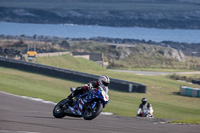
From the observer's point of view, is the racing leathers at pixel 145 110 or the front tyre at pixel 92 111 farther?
the racing leathers at pixel 145 110

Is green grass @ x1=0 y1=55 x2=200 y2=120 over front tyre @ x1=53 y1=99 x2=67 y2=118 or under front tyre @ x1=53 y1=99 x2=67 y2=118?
under

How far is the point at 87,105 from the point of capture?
10875mm

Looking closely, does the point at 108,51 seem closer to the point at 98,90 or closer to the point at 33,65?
the point at 33,65

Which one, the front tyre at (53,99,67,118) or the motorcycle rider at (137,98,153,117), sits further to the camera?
the motorcycle rider at (137,98,153,117)

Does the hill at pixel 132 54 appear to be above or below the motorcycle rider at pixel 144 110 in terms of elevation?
below

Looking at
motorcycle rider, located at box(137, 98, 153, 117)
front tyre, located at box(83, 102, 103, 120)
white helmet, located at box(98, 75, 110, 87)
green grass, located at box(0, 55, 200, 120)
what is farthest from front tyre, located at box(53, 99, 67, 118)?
green grass, located at box(0, 55, 200, 120)

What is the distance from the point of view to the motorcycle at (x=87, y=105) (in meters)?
10.6

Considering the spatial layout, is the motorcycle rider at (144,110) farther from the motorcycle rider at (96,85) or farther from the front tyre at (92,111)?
the front tyre at (92,111)

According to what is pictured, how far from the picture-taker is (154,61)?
8375 cm

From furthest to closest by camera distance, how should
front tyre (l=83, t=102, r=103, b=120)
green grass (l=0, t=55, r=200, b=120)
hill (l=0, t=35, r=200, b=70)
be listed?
hill (l=0, t=35, r=200, b=70) < green grass (l=0, t=55, r=200, b=120) < front tyre (l=83, t=102, r=103, b=120)

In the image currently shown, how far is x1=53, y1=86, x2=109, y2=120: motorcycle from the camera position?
10.6 m

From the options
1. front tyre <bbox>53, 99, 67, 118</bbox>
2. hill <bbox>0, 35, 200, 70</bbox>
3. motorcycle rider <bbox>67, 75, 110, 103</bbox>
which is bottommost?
hill <bbox>0, 35, 200, 70</bbox>

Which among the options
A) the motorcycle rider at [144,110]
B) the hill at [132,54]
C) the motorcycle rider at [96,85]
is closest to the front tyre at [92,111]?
the motorcycle rider at [96,85]

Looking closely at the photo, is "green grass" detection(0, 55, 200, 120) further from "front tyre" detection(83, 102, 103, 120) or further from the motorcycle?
"front tyre" detection(83, 102, 103, 120)
